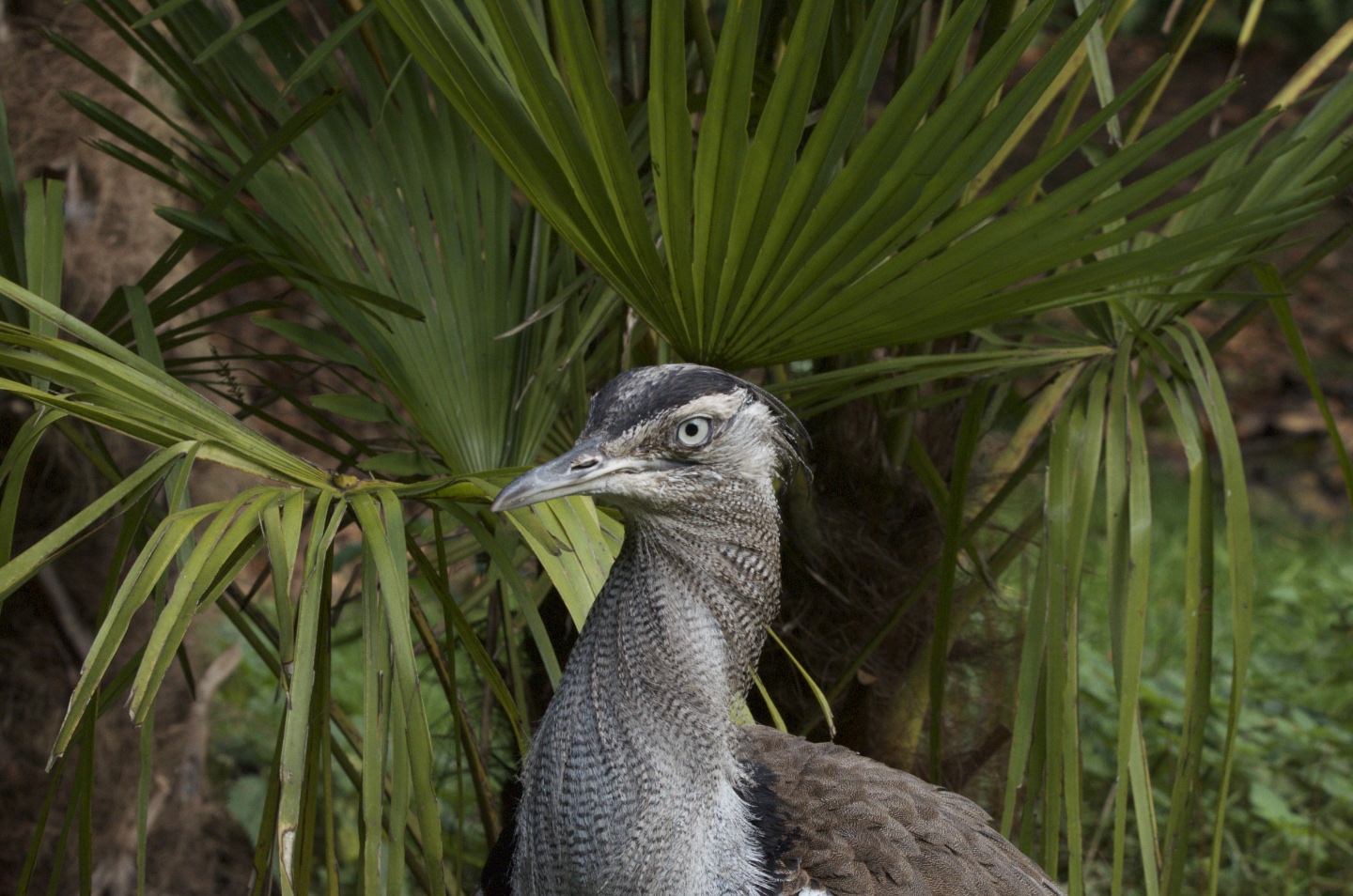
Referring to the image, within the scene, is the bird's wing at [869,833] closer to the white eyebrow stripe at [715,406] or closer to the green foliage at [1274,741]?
the white eyebrow stripe at [715,406]

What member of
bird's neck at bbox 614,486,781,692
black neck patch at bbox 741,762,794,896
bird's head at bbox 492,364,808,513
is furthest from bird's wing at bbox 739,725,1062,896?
bird's head at bbox 492,364,808,513

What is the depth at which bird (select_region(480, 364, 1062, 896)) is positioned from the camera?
1402 mm

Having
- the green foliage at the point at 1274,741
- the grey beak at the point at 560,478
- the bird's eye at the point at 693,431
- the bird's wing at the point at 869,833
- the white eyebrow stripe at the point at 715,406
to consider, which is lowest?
the green foliage at the point at 1274,741

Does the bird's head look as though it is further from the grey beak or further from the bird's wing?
the bird's wing

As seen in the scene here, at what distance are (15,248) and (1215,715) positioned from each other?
11.0 ft

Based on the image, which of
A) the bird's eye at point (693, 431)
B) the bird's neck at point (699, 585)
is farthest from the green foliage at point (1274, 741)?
the bird's eye at point (693, 431)

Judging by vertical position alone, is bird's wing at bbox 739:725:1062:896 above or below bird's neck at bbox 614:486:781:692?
below

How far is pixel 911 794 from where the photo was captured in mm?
→ 1699

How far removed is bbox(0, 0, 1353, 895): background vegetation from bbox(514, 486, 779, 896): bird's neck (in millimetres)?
99

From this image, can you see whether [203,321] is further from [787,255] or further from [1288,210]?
[1288,210]

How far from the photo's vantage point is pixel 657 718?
1.43m

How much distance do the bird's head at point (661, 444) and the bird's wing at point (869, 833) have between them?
17.0 inches

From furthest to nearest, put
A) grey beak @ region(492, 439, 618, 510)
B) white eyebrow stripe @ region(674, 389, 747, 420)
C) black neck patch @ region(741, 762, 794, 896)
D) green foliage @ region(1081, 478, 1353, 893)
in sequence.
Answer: green foliage @ region(1081, 478, 1353, 893), black neck patch @ region(741, 762, 794, 896), white eyebrow stripe @ region(674, 389, 747, 420), grey beak @ region(492, 439, 618, 510)

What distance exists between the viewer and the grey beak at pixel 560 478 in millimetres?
1279
